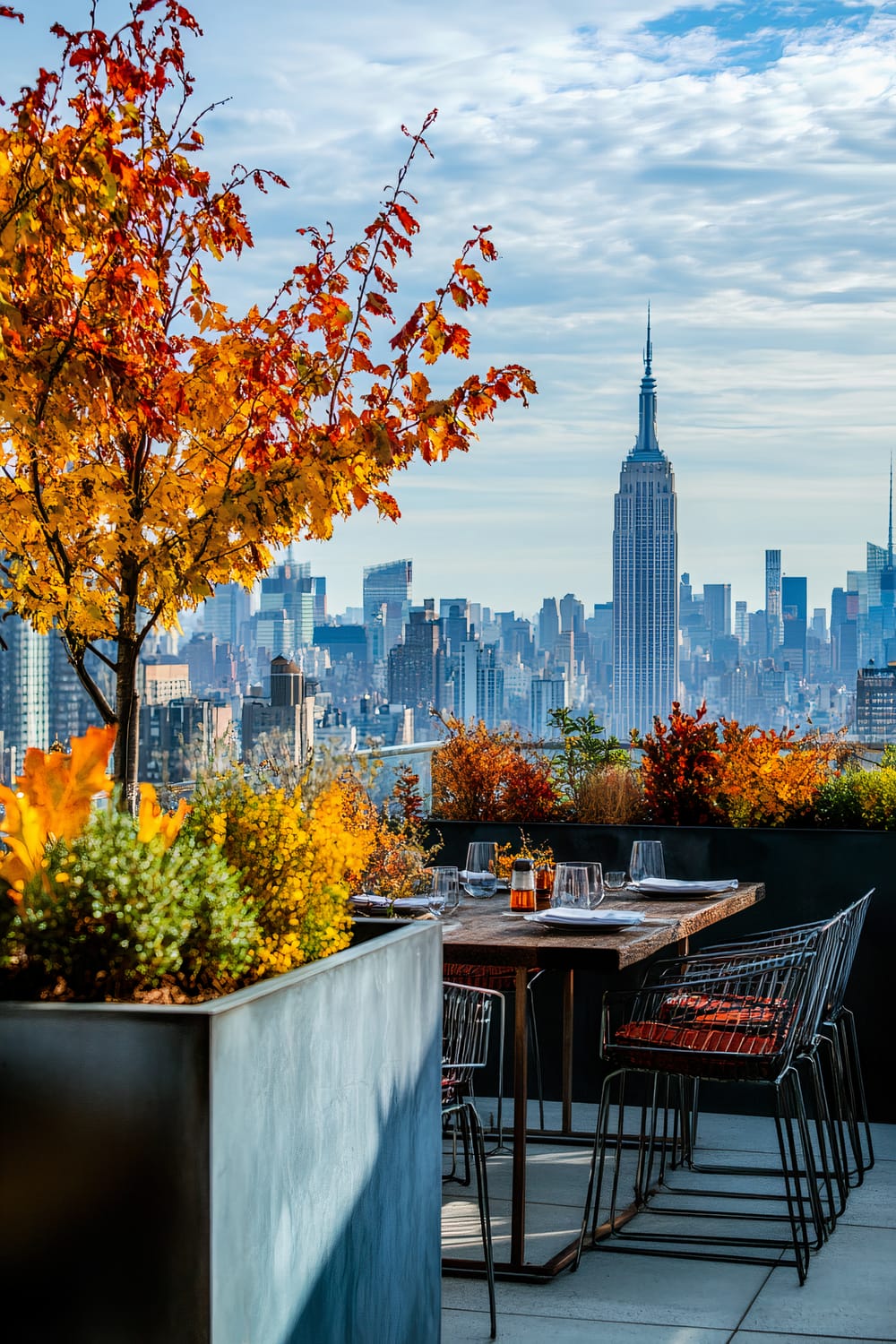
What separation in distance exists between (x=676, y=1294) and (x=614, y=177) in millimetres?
7814

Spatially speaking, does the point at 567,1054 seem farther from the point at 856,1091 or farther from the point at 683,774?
the point at 683,774

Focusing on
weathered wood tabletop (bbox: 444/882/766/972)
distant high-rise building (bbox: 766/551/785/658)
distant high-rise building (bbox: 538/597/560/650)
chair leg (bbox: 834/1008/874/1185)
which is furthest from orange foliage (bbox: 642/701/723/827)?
distant high-rise building (bbox: 766/551/785/658)

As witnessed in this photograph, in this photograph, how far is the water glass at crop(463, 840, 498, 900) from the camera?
205 inches

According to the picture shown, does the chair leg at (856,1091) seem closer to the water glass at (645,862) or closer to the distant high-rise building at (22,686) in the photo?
the water glass at (645,862)

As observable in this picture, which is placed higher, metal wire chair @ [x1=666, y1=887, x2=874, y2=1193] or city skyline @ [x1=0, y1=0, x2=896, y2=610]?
city skyline @ [x1=0, y1=0, x2=896, y2=610]

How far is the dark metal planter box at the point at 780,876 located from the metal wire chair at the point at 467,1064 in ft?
5.40

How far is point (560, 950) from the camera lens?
158 inches

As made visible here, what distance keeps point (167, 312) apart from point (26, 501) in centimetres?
68

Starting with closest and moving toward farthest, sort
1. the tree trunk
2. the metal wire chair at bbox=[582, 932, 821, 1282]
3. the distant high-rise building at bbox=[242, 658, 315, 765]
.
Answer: the metal wire chair at bbox=[582, 932, 821, 1282]
the tree trunk
the distant high-rise building at bbox=[242, 658, 315, 765]

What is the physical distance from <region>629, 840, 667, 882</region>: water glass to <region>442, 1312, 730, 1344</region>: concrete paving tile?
1818 mm

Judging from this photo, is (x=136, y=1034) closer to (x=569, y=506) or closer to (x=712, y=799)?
(x=712, y=799)

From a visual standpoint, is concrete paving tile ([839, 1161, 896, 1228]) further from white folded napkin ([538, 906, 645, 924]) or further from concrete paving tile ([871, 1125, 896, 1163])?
white folded napkin ([538, 906, 645, 924])

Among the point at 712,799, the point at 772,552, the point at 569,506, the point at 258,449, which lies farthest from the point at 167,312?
the point at 569,506

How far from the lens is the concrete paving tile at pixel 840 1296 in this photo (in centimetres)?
379
